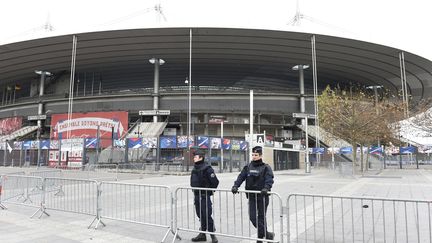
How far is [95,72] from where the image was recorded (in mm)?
62031

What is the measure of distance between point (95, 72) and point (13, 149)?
23.6 meters

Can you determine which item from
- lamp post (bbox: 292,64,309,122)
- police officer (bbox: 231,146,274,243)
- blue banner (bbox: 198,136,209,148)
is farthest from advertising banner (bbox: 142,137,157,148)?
lamp post (bbox: 292,64,309,122)

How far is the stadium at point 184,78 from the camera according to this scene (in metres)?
47.7

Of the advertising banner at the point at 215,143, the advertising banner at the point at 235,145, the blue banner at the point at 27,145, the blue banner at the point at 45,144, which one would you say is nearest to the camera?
the advertising banner at the point at 215,143

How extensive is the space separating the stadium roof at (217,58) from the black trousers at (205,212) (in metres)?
40.2

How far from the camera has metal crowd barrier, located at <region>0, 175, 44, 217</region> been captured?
12.0 meters

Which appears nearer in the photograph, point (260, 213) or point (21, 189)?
point (260, 213)

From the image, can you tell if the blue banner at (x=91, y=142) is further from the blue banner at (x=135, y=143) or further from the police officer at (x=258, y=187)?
the police officer at (x=258, y=187)

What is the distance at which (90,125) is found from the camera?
54.7 m

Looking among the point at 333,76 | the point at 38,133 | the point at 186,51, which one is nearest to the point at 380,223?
the point at 186,51

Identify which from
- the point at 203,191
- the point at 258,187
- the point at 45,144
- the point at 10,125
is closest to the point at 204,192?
the point at 203,191

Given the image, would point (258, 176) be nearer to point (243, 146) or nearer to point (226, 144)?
point (226, 144)

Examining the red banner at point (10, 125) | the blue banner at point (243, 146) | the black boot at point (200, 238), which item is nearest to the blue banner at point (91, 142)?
the blue banner at point (243, 146)

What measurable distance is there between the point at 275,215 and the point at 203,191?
10.4ft
